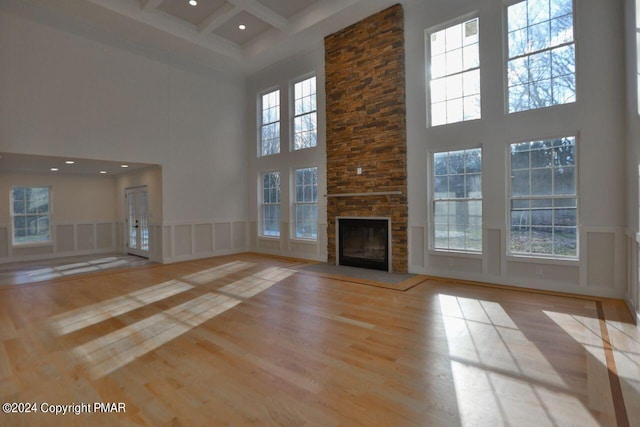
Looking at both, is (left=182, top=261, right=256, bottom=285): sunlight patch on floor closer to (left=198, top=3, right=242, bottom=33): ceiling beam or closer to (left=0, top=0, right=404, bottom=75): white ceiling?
(left=0, top=0, right=404, bottom=75): white ceiling

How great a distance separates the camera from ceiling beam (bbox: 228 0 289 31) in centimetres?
606

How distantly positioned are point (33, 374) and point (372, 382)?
2539 millimetres

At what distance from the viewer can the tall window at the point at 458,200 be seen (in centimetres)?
523

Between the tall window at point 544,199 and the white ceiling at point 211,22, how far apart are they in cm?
351

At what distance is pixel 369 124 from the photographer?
6250 millimetres

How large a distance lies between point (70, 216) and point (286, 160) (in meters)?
5.97

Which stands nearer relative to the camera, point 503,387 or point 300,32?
point 503,387

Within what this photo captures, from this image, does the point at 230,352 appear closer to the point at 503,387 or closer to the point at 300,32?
the point at 503,387

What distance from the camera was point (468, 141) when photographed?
523 centimetres

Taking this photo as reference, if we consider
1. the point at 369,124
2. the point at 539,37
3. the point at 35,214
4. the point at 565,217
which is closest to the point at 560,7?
the point at 539,37

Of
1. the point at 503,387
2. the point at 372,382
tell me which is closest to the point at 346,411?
the point at 372,382

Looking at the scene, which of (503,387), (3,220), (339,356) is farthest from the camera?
(3,220)

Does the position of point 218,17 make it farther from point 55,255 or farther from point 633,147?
point 55,255

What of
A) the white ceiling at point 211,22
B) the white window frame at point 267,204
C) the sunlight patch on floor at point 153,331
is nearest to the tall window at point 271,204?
the white window frame at point 267,204
